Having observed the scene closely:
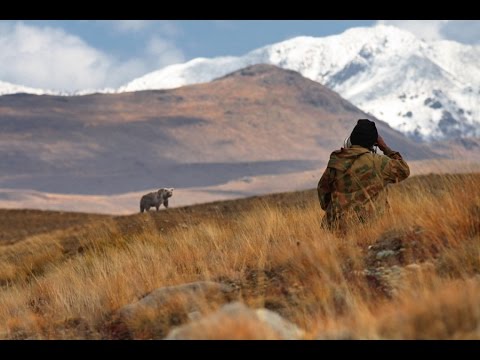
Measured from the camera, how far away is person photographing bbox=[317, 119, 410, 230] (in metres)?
9.35

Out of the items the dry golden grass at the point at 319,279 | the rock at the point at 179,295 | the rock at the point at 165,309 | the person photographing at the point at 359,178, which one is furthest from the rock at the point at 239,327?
the person photographing at the point at 359,178

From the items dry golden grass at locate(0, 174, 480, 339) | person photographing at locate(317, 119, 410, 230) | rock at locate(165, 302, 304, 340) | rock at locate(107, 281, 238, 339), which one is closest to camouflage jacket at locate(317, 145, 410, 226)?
person photographing at locate(317, 119, 410, 230)

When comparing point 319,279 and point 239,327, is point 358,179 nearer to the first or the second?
point 319,279

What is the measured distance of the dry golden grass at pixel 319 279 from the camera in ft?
19.4

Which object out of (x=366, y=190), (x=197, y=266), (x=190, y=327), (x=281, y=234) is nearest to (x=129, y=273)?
(x=197, y=266)

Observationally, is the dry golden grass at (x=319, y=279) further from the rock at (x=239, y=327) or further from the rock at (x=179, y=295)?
the rock at (x=179, y=295)

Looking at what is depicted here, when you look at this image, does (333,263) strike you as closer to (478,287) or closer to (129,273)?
(478,287)

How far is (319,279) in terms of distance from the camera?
7434mm

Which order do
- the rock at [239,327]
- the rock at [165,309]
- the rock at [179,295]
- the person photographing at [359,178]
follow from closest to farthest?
the rock at [239,327] < the rock at [165,309] < the rock at [179,295] < the person photographing at [359,178]

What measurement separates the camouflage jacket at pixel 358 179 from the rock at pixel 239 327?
310 centimetres

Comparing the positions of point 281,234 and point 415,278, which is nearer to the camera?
point 415,278
